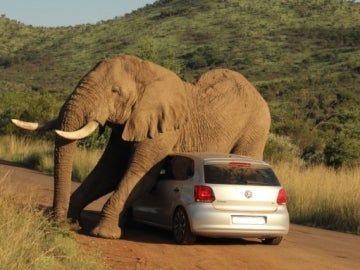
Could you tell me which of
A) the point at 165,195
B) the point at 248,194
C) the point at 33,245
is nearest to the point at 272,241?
the point at 248,194

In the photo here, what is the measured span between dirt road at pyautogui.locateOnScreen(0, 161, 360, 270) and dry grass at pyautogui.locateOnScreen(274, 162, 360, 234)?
172cm

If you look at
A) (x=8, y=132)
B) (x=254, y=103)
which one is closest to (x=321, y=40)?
(x=8, y=132)

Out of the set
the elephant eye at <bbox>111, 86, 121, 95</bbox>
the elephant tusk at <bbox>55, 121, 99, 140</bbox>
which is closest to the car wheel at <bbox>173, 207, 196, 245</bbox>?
the elephant tusk at <bbox>55, 121, 99, 140</bbox>

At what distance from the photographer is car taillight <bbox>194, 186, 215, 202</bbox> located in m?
10.3

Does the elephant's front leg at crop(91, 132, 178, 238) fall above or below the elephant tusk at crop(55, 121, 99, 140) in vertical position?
below

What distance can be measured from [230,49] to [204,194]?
65.6m

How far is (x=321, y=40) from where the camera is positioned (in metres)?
73.1

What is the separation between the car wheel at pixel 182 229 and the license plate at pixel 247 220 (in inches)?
20.9

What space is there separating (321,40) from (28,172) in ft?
172

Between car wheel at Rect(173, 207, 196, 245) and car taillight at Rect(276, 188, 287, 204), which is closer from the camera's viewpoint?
car wheel at Rect(173, 207, 196, 245)

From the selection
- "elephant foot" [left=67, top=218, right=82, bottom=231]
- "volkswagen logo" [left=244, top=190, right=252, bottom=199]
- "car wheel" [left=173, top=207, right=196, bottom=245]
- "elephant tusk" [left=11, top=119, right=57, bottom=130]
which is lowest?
"elephant foot" [left=67, top=218, right=82, bottom=231]

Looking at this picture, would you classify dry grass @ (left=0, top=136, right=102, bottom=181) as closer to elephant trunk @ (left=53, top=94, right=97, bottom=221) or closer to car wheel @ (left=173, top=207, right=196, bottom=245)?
elephant trunk @ (left=53, top=94, right=97, bottom=221)

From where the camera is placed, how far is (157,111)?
12.0 meters

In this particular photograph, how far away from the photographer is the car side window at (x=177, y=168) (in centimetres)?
1095
